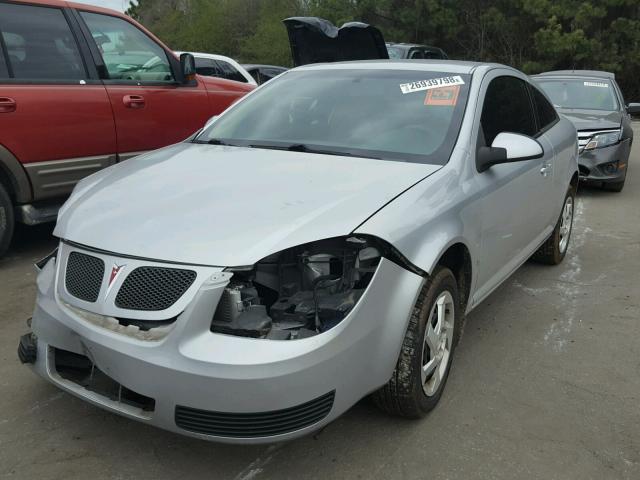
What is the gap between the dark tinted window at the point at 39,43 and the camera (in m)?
4.66

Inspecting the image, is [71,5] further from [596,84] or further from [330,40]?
[596,84]

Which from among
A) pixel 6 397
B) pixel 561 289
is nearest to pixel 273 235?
pixel 6 397

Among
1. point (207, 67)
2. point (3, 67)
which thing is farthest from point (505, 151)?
point (207, 67)

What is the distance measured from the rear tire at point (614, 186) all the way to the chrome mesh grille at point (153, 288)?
24.3ft

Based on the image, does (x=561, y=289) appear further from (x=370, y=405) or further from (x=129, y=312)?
(x=129, y=312)

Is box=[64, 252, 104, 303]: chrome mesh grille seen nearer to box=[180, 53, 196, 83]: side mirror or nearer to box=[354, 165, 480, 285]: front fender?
box=[354, 165, 480, 285]: front fender

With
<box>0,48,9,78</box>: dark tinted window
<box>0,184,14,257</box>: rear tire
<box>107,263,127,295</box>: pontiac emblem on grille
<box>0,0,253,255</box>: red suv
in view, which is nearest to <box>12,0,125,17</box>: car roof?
<box>0,0,253,255</box>: red suv

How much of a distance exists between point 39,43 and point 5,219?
141cm

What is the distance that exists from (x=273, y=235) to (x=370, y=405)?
3.49ft

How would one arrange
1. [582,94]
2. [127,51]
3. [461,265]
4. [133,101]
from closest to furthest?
[461,265]
[133,101]
[127,51]
[582,94]

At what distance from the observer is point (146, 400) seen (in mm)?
2311

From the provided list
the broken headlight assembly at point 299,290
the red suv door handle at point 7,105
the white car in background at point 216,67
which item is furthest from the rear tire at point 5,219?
the white car in background at point 216,67

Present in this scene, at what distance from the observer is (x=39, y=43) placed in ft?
15.9

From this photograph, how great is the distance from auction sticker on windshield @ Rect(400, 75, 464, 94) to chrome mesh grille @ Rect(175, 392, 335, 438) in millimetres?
2032
